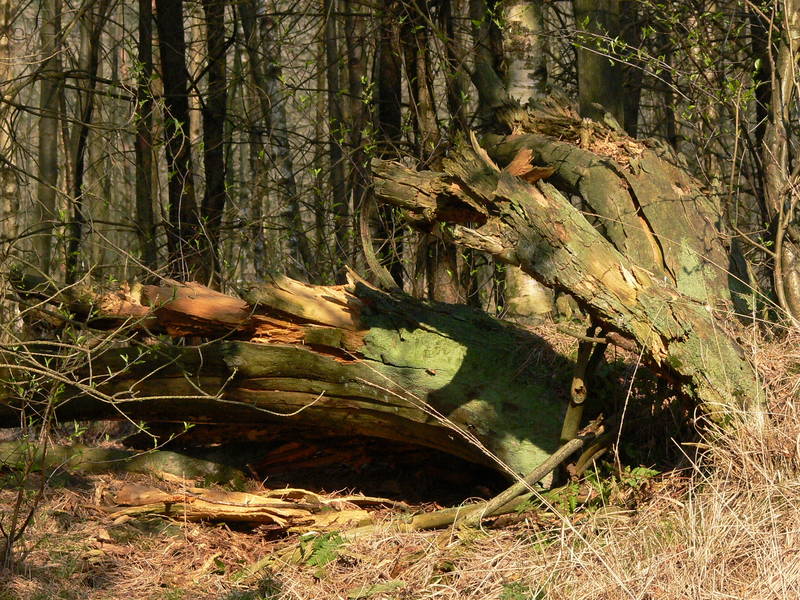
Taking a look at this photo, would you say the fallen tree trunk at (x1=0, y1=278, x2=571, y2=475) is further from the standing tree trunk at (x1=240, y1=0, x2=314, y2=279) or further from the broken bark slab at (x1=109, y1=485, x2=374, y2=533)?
the standing tree trunk at (x1=240, y1=0, x2=314, y2=279)

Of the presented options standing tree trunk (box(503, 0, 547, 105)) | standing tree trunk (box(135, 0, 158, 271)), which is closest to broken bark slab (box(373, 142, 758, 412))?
standing tree trunk (box(503, 0, 547, 105))

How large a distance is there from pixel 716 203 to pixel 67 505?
15.9 ft

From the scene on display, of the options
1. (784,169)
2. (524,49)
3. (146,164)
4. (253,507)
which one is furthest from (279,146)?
(784,169)

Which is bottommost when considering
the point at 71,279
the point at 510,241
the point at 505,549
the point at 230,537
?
the point at 230,537

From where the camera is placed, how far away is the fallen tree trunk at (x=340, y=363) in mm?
5258

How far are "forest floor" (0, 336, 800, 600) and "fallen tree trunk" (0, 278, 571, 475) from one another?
2.21 ft

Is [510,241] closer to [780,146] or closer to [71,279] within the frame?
[780,146]

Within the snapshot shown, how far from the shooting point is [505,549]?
4320 millimetres

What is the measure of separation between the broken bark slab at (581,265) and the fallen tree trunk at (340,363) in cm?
90

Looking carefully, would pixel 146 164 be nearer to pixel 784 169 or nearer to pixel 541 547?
pixel 784 169

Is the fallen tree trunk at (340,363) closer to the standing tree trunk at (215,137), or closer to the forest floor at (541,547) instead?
the forest floor at (541,547)

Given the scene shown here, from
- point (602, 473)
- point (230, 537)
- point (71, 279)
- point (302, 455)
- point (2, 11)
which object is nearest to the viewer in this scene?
point (602, 473)

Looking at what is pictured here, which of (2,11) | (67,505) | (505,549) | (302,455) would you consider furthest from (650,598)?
(2,11)

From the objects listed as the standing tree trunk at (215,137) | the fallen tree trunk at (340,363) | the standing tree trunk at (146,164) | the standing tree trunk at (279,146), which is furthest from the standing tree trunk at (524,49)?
the standing tree trunk at (146,164)
